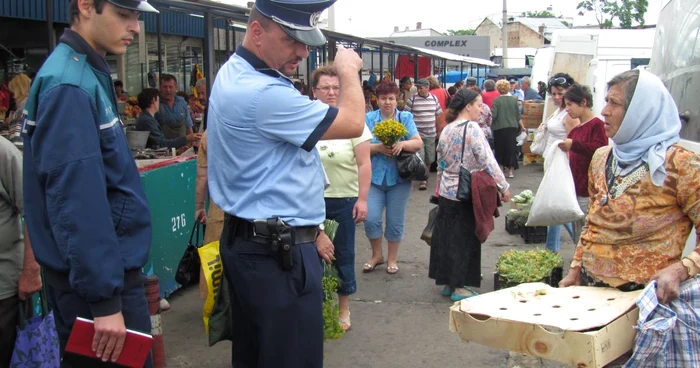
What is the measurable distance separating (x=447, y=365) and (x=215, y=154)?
2895 mm

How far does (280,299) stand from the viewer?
267 centimetres

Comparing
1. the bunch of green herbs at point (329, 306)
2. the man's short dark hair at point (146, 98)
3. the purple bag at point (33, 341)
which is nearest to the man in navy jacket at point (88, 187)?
the purple bag at point (33, 341)

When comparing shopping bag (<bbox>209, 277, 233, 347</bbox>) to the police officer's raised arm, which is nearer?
the police officer's raised arm

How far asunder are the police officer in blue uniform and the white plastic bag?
361 centimetres

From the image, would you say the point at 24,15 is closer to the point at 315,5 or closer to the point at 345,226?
the point at 345,226

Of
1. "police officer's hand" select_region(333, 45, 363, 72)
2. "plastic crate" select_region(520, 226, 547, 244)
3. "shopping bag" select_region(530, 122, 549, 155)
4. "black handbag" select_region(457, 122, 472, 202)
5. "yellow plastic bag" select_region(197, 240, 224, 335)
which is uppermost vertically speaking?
"police officer's hand" select_region(333, 45, 363, 72)

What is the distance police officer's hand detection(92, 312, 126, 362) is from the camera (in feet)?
7.59

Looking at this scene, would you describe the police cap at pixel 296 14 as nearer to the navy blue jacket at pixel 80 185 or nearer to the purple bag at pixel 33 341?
the navy blue jacket at pixel 80 185

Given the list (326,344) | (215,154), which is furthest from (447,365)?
(215,154)

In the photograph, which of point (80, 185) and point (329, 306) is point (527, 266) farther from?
point (80, 185)

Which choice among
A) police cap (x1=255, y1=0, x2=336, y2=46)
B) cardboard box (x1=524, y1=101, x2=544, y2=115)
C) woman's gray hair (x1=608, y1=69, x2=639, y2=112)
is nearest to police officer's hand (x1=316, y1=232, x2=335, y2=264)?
police cap (x1=255, y1=0, x2=336, y2=46)

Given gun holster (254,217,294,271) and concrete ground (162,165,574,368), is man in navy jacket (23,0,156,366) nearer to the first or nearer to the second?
gun holster (254,217,294,271)

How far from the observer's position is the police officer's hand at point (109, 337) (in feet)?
7.59

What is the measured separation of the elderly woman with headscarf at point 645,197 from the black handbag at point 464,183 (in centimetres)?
292
